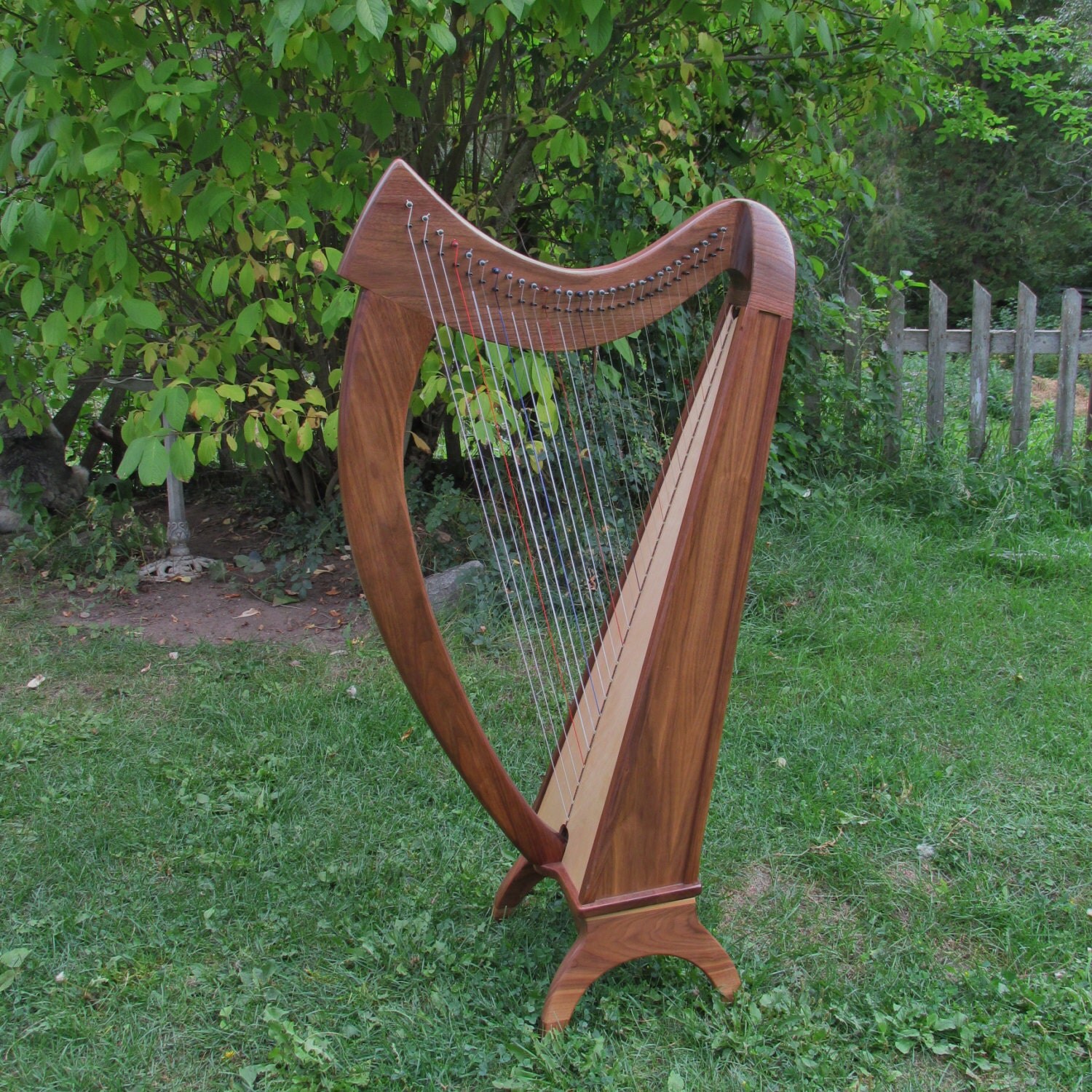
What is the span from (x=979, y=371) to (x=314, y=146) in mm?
3248

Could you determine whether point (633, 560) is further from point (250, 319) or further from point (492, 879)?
point (250, 319)

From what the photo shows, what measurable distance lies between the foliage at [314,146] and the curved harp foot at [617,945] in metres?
1.56

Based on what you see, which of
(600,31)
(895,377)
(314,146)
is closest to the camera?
(600,31)

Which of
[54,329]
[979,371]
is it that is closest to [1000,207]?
[979,371]

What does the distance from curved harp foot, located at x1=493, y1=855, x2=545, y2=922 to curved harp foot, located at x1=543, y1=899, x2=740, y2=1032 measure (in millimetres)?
246

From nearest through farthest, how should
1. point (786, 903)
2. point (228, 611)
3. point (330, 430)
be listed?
point (786, 903)
point (330, 430)
point (228, 611)

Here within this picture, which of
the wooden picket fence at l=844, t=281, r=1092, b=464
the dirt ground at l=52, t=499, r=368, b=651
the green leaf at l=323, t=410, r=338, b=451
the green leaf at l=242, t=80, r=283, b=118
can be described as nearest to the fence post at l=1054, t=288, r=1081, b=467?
the wooden picket fence at l=844, t=281, r=1092, b=464

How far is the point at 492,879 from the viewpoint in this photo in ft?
7.21

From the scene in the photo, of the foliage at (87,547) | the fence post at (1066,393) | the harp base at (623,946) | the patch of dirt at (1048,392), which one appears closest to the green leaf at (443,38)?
the harp base at (623,946)

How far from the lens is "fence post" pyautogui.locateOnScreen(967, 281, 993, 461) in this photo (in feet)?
14.9

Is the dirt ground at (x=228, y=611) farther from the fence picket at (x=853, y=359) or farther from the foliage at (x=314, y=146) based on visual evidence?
the fence picket at (x=853, y=359)

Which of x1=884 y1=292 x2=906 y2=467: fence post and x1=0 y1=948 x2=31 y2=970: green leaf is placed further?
x1=884 y1=292 x2=906 y2=467: fence post

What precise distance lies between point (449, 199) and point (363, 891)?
103 inches

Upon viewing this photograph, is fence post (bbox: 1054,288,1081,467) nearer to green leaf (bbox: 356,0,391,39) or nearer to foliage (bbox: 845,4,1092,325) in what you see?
green leaf (bbox: 356,0,391,39)
